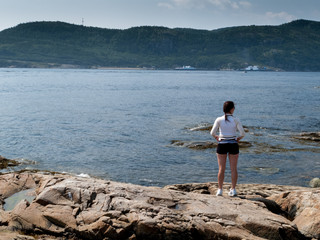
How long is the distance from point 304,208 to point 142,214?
457 centimetres

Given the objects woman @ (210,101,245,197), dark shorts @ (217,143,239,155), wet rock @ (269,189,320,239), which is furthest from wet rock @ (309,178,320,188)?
dark shorts @ (217,143,239,155)

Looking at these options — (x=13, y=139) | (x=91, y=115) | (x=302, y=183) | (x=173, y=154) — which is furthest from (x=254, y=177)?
(x=91, y=115)

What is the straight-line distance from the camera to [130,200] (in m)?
9.80

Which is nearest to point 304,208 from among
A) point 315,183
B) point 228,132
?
point 228,132

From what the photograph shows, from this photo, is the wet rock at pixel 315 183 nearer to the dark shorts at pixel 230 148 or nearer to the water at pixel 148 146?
the water at pixel 148 146

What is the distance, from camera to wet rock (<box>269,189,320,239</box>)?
31.3 feet

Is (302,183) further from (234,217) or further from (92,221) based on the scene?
(92,221)

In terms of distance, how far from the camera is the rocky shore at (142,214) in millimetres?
9016

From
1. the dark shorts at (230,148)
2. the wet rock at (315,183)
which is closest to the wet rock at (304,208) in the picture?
the dark shorts at (230,148)

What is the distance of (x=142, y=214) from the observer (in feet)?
30.5

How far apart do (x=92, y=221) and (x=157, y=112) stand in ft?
129

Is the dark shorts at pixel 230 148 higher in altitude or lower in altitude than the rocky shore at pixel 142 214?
higher

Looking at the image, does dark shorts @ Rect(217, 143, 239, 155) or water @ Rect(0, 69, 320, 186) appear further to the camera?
water @ Rect(0, 69, 320, 186)

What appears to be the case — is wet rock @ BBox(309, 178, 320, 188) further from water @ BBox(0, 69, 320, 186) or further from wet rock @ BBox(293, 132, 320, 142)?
wet rock @ BBox(293, 132, 320, 142)
